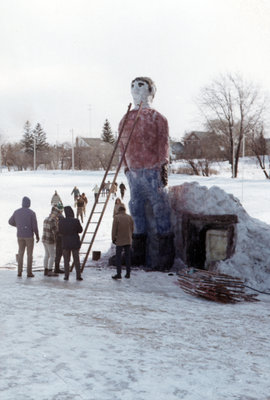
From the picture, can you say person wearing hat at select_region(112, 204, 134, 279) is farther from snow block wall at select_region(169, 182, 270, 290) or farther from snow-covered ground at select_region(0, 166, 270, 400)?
snow block wall at select_region(169, 182, 270, 290)

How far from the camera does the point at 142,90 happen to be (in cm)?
1020

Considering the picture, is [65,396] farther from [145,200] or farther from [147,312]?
[145,200]

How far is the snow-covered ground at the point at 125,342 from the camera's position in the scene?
386cm

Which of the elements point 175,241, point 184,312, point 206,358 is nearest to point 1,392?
point 206,358

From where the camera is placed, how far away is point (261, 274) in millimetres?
9234

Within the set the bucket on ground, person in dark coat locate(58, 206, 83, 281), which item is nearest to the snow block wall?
the bucket on ground

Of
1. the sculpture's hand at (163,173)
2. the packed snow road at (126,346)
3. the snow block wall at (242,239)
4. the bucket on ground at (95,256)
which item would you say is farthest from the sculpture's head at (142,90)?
the packed snow road at (126,346)

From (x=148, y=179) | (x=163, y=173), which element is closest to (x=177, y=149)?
(x=163, y=173)

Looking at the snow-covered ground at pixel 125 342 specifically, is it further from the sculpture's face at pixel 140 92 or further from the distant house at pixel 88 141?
the distant house at pixel 88 141

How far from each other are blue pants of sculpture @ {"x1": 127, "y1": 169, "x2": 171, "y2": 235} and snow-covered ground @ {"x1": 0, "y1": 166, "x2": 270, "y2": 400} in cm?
170

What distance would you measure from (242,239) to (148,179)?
2.41m

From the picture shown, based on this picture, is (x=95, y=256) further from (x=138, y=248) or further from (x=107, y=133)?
(x=107, y=133)

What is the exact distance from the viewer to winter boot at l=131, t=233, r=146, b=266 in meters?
10.5

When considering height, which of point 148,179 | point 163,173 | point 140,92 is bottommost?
point 148,179
